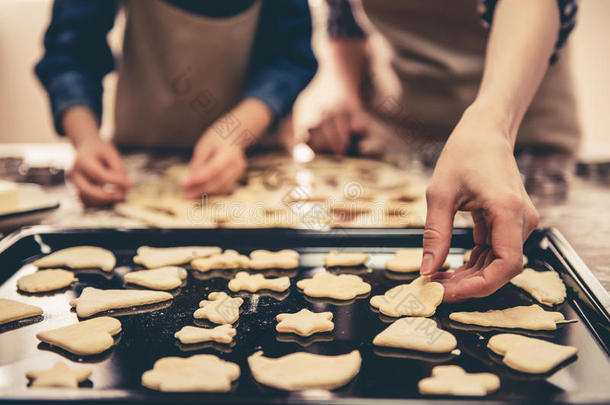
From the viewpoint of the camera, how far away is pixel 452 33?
6.22 feet

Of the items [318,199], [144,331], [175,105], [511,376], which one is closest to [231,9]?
[175,105]

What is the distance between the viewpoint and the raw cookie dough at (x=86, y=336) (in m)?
0.73

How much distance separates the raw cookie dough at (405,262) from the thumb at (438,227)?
0.20 metres

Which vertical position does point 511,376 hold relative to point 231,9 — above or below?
below

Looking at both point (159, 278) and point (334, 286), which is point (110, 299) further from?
point (334, 286)

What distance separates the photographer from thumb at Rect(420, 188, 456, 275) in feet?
2.65

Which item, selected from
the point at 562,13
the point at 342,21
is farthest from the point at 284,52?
the point at 562,13

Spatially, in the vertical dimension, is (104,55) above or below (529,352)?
above

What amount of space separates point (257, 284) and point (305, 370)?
0.30 meters

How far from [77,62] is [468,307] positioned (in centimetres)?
149

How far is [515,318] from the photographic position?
0.82m

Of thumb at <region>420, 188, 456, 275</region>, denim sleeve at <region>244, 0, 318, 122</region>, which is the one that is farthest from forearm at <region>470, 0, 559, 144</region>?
denim sleeve at <region>244, 0, 318, 122</region>

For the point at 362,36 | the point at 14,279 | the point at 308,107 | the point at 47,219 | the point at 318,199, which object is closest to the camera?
the point at 14,279

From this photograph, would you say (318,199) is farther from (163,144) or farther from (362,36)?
(362,36)
